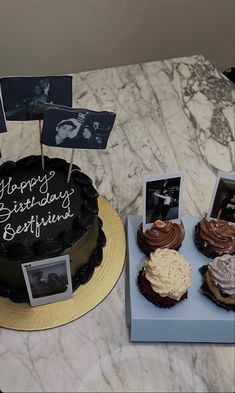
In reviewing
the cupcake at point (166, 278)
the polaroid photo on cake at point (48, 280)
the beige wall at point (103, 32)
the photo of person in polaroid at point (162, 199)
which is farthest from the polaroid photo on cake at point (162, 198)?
the beige wall at point (103, 32)

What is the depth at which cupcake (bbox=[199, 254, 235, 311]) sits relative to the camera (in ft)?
3.64

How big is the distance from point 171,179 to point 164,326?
1.19 feet

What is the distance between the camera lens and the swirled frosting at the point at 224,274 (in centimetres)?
111

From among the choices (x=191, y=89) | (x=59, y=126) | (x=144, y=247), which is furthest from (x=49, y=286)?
(x=191, y=89)

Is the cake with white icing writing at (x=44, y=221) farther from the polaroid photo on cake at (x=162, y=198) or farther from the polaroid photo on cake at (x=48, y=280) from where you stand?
the polaroid photo on cake at (x=162, y=198)

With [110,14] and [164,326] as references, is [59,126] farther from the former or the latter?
[110,14]

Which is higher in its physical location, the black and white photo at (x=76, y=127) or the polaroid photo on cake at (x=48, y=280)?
the black and white photo at (x=76, y=127)

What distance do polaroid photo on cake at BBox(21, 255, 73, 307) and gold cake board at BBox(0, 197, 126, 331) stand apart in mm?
22

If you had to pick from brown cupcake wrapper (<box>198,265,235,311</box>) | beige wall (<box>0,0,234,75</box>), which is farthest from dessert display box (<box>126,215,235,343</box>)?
beige wall (<box>0,0,234,75</box>)

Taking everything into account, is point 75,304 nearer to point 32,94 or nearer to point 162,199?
point 162,199

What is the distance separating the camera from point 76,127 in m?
1.11

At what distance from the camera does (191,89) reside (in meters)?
1.88

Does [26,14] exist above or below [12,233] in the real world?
above

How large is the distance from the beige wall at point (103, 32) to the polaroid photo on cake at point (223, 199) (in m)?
1.29
